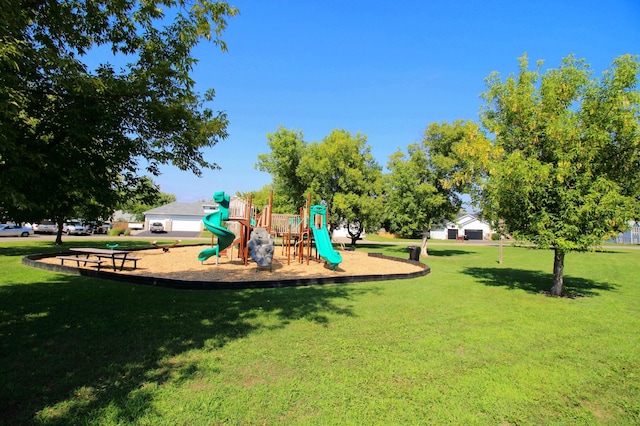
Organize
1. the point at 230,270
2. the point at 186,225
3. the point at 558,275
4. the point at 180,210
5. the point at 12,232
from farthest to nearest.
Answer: the point at 180,210 → the point at 186,225 → the point at 12,232 → the point at 230,270 → the point at 558,275

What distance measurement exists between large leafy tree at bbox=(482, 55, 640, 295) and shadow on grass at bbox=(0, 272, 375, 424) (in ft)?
18.6

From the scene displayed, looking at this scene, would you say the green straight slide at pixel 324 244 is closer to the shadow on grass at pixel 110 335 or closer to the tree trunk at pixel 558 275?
the shadow on grass at pixel 110 335

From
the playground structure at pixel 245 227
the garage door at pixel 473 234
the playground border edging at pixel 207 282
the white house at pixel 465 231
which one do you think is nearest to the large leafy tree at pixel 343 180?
the playground structure at pixel 245 227

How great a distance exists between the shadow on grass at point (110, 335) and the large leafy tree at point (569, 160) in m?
5.66

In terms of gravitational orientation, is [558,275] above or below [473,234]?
below

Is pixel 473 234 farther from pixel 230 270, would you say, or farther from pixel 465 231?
pixel 230 270

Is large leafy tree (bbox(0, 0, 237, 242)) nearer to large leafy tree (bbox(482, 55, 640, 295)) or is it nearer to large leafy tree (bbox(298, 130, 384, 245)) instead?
large leafy tree (bbox(482, 55, 640, 295))

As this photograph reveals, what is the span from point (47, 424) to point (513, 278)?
619 inches

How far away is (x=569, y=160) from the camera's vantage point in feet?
31.4

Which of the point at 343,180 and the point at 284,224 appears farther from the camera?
the point at 343,180

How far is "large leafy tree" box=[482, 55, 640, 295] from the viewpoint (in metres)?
9.30

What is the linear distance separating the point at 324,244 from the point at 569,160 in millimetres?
9382

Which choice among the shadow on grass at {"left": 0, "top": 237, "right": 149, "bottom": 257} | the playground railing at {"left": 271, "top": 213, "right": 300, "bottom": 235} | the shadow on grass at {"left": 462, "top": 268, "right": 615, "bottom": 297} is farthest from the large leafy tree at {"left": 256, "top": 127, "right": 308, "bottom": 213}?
the shadow on grass at {"left": 462, "top": 268, "right": 615, "bottom": 297}

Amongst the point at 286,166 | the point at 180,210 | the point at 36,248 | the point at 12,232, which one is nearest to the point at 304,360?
the point at 36,248
